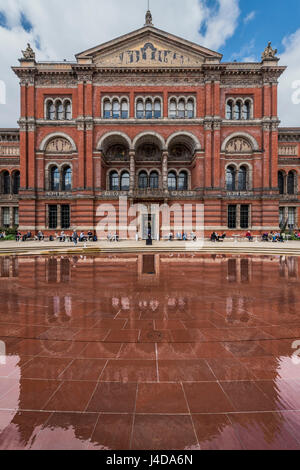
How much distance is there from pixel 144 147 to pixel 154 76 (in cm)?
796

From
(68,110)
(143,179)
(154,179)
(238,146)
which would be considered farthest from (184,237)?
(68,110)

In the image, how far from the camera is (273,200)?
27156 mm

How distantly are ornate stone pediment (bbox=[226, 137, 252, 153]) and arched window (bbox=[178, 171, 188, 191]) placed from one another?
611 cm

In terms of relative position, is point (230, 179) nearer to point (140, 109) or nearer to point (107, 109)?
point (140, 109)

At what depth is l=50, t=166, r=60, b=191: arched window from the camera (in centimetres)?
2841

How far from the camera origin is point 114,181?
99.8 ft

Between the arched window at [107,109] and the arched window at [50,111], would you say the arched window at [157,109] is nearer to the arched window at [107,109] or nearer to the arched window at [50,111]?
the arched window at [107,109]

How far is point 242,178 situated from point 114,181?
16.4 m

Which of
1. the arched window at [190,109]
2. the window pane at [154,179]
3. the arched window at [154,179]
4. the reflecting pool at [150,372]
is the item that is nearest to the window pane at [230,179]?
the arched window at [190,109]

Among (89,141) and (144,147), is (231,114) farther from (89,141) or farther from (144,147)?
(89,141)

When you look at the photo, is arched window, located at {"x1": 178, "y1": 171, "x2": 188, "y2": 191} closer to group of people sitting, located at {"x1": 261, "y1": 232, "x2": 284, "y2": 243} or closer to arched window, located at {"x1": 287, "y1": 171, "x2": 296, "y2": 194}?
group of people sitting, located at {"x1": 261, "y1": 232, "x2": 284, "y2": 243}

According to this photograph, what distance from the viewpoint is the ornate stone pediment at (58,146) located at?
27.8 m

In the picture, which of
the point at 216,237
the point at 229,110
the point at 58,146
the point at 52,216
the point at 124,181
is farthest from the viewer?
the point at 124,181
